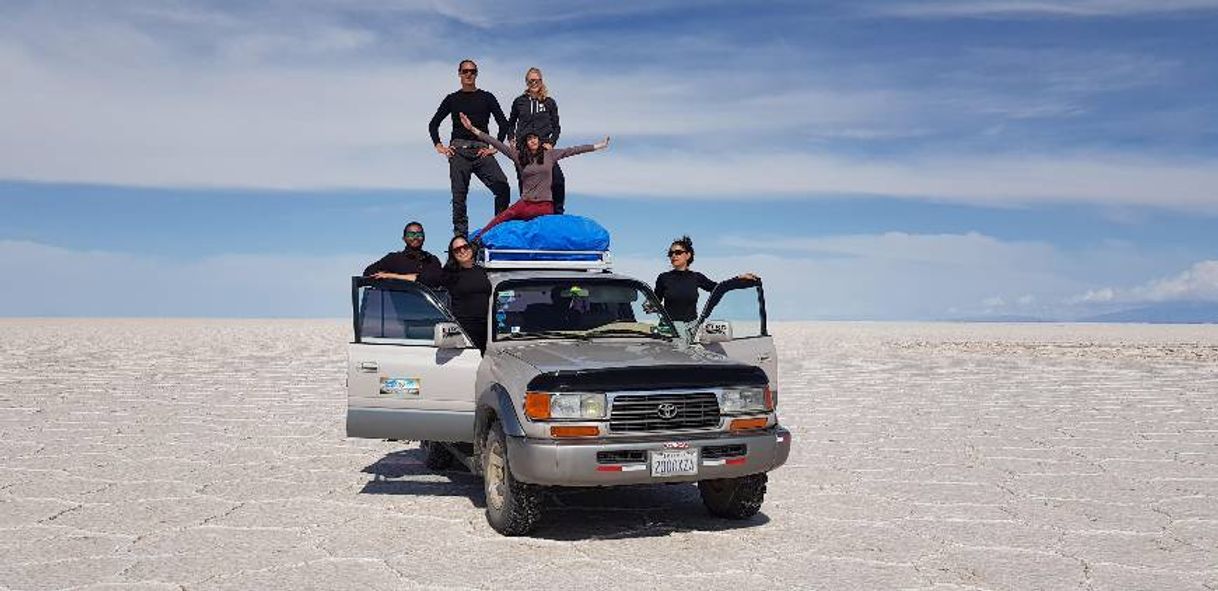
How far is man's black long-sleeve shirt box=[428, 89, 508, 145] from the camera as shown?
12.2 m

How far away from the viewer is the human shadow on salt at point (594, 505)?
7281mm

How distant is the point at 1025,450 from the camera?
1091 centimetres

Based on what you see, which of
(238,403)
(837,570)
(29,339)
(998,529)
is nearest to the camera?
(837,570)

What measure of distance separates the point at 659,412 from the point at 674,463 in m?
0.32

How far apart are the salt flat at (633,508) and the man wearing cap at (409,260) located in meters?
1.78

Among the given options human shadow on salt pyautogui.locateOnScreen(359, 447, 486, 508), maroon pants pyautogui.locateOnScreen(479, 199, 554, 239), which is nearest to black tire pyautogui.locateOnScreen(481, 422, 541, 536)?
human shadow on salt pyautogui.locateOnScreen(359, 447, 486, 508)

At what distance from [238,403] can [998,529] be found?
11.4 m

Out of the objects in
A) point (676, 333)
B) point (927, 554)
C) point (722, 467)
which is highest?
point (676, 333)

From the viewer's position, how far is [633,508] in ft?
26.2

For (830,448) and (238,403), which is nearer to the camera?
(830,448)

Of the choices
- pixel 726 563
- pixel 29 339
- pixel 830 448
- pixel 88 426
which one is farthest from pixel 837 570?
pixel 29 339

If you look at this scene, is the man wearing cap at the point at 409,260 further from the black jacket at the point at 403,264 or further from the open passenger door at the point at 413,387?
the open passenger door at the point at 413,387

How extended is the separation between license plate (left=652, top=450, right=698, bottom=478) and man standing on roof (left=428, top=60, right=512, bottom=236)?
20.3ft

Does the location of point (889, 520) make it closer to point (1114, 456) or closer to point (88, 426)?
point (1114, 456)
